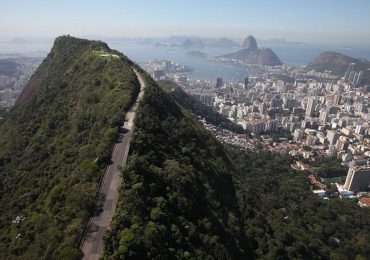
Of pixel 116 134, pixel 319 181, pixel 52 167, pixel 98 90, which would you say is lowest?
pixel 319 181

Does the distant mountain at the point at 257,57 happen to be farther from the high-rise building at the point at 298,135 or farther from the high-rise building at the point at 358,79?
the high-rise building at the point at 298,135

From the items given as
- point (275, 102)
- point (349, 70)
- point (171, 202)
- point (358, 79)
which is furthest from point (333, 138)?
point (349, 70)

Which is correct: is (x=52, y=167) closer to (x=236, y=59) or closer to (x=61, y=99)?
(x=61, y=99)

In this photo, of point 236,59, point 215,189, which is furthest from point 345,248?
point 236,59

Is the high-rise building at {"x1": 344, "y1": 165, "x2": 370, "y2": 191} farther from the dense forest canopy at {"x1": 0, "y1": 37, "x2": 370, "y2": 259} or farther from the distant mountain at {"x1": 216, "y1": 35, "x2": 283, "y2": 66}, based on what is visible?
the distant mountain at {"x1": 216, "y1": 35, "x2": 283, "y2": 66}

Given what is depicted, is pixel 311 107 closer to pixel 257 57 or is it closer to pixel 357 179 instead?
pixel 357 179

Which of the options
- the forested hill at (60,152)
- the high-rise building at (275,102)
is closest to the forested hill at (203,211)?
the forested hill at (60,152)
